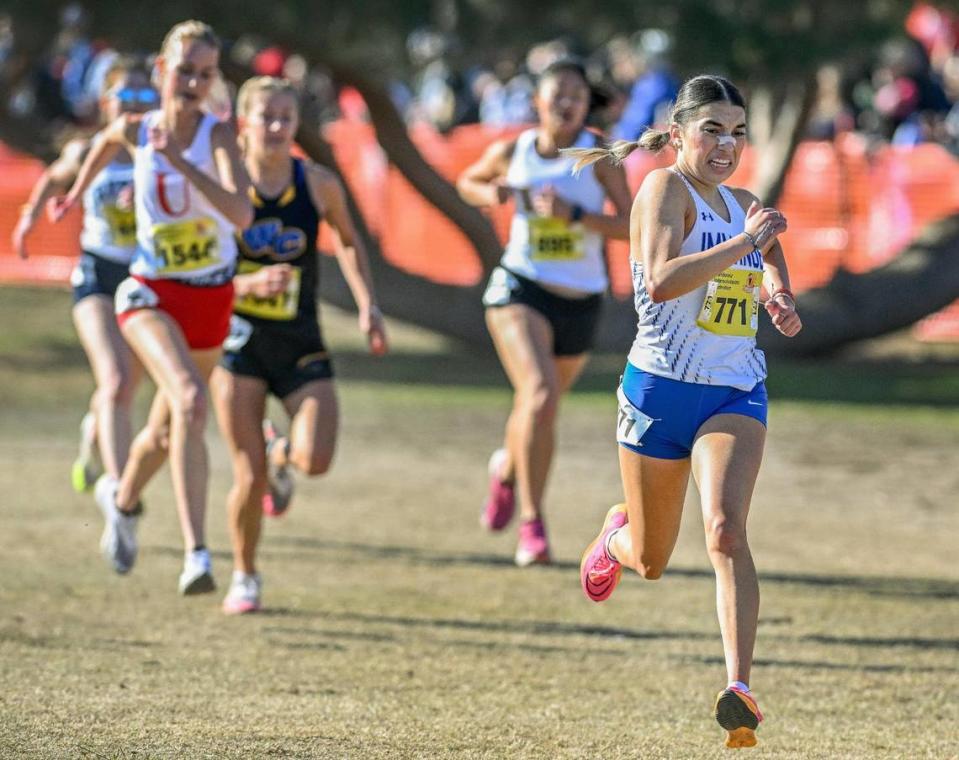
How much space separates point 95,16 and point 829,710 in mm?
10315

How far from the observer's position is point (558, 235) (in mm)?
8258

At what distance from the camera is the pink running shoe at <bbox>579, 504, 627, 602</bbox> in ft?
19.0

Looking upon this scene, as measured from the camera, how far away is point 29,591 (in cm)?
734

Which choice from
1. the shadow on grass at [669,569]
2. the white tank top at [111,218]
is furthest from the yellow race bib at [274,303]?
the shadow on grass at [669,569]

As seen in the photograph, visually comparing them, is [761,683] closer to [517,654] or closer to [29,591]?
[517,654]

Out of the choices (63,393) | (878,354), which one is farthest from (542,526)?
(878,354)

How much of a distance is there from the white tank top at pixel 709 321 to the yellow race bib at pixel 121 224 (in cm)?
381

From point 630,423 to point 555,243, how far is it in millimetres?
3161

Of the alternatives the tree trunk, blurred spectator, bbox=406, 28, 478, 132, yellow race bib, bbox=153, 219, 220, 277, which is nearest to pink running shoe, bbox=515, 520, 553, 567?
yellow race bib, bbox=153, 219, 220, 277

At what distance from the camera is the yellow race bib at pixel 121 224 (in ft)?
27.3

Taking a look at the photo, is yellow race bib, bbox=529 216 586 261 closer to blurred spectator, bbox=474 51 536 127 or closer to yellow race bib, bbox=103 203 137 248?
yellow race bib, bbox=103 203 137 248

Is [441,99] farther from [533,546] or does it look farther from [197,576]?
[197,576]

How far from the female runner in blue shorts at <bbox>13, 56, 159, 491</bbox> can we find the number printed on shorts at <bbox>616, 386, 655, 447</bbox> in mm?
3216

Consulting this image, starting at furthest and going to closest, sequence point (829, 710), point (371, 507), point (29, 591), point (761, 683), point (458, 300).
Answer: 1. point (458, 300)
2. point (371, 507)
3. point (29, 591)
4. point (761, 683)
5. point (829, 710)
